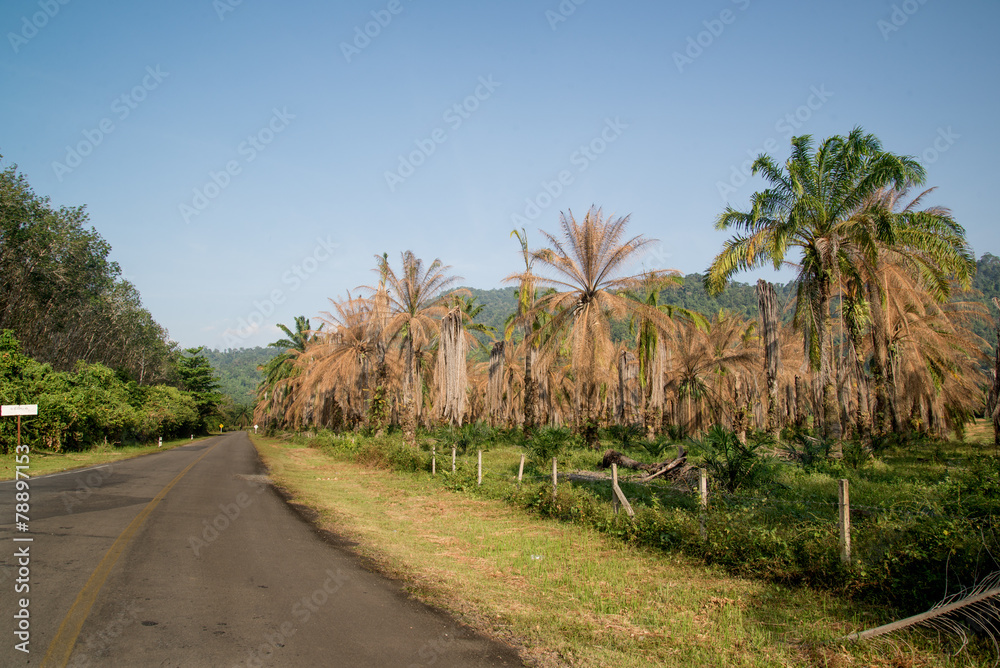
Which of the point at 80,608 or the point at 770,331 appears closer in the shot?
the point at 80,608

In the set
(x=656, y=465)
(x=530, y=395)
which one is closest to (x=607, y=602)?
(x=656, y=465)

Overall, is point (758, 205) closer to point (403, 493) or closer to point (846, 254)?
point (846, 254)

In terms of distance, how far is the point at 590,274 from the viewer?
66.3 ft

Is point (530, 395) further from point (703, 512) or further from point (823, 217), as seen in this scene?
point (703, 512)

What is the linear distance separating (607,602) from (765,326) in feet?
59.3

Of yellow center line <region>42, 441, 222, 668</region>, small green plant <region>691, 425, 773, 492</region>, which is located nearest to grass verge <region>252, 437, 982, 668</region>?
yellow center line <region>42, 441, 222, 668</region>

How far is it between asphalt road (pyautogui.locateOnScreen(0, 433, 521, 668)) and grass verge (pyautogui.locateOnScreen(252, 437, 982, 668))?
0.69m

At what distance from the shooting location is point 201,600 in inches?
252

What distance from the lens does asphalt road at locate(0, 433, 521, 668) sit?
16.6ft

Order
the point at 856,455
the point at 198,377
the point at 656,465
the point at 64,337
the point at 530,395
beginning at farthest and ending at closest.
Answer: the point at 198,377, the point at 64,337, the point at 530,395, the point at 856,455, the point at 656,465

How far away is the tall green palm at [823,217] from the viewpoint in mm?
18266

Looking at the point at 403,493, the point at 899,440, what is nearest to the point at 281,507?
the point at 403,493

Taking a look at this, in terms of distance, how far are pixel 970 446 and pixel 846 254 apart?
9867 millimetres

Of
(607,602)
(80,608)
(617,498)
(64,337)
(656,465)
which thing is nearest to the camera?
(80,608)
